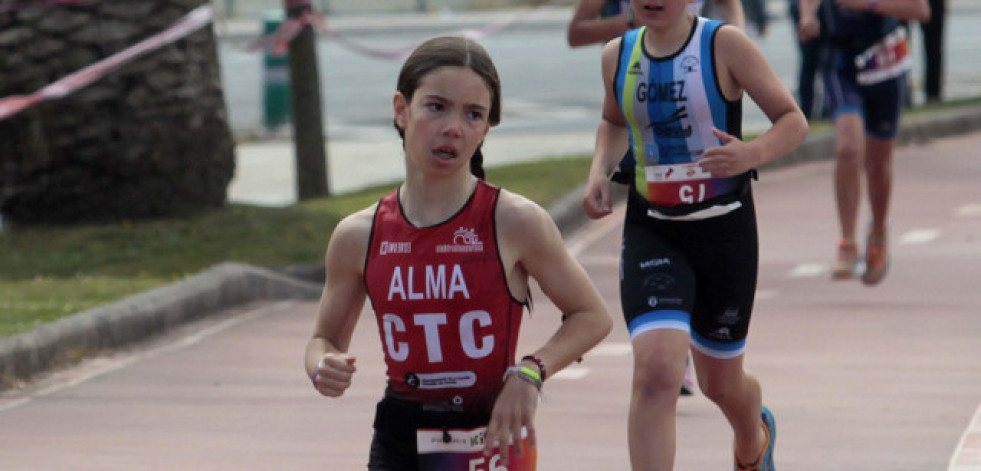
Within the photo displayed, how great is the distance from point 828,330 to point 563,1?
97.1 feet

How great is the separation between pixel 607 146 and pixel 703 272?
495 mm

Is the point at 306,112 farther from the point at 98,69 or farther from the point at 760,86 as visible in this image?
the point at 760,86

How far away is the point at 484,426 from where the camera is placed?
428 cm

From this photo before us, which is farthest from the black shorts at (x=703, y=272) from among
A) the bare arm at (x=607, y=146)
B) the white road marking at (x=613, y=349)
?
the white road marking at (x=613, y=349)

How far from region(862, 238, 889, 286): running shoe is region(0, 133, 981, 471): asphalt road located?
107 millimetres

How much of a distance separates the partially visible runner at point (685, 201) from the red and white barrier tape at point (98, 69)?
5.65 meters

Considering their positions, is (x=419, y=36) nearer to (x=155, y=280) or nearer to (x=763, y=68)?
(x=155, y=280)

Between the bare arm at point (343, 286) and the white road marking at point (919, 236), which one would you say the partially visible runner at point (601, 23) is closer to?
the bare arm at point (343, 286)

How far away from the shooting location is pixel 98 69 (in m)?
11.1

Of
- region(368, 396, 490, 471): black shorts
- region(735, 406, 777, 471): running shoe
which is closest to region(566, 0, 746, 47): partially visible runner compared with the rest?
region(735, 406, 777, 471): running shoe

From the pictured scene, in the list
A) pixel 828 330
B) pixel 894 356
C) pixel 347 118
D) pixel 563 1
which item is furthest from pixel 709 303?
pixel 563 1

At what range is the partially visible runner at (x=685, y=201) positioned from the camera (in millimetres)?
5523

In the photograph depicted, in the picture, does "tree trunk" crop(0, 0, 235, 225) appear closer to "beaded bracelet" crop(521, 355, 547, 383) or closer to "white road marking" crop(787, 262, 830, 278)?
"white road marking" crop(787, 262, 830, 278)

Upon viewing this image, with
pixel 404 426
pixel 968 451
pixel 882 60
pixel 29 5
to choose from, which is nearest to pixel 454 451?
pixel 404 426
